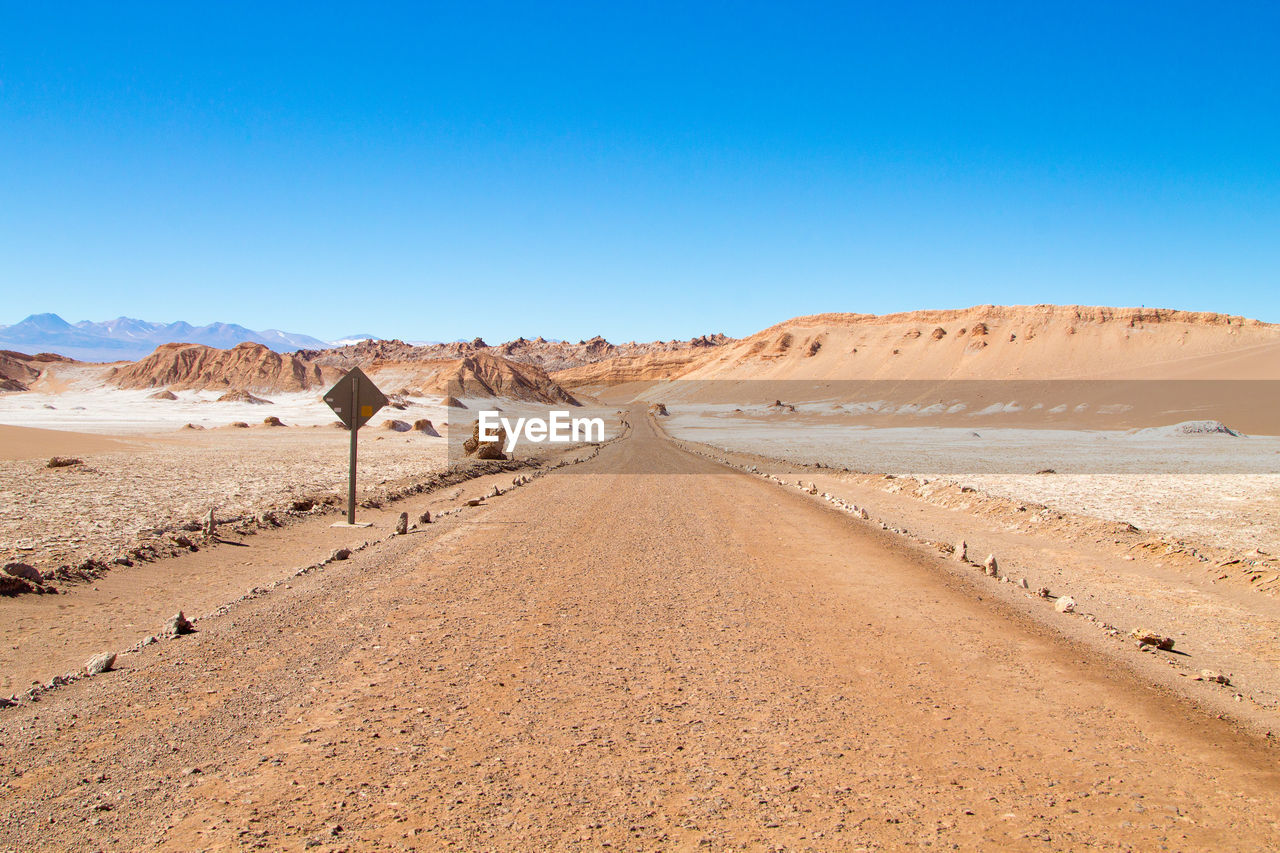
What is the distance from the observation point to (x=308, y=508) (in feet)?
→ 47.9

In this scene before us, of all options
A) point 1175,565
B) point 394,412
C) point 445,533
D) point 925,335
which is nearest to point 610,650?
point 445,533

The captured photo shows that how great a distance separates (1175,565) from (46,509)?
16691mm

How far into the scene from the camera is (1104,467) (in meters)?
27.0

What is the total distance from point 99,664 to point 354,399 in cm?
725

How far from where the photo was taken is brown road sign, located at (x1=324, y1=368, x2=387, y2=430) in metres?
12.5

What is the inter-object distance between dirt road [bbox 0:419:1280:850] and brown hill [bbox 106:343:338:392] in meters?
103

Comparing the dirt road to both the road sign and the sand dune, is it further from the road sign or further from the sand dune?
the sand dune

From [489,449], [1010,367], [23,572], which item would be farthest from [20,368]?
[1010,367]

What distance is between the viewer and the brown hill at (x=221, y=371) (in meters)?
103

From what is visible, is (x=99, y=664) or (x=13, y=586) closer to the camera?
(x=99, y=664)

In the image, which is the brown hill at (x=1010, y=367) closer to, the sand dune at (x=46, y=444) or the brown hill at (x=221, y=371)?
the brown hill at (x=221, y=371)

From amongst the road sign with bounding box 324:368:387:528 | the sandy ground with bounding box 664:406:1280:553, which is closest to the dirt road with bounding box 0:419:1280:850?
the road sign with bounding box 324:368:387:528

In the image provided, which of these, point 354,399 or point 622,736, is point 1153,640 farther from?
point 354,399

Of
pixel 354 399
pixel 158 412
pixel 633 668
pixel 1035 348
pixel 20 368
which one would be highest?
pixel 1035 348
